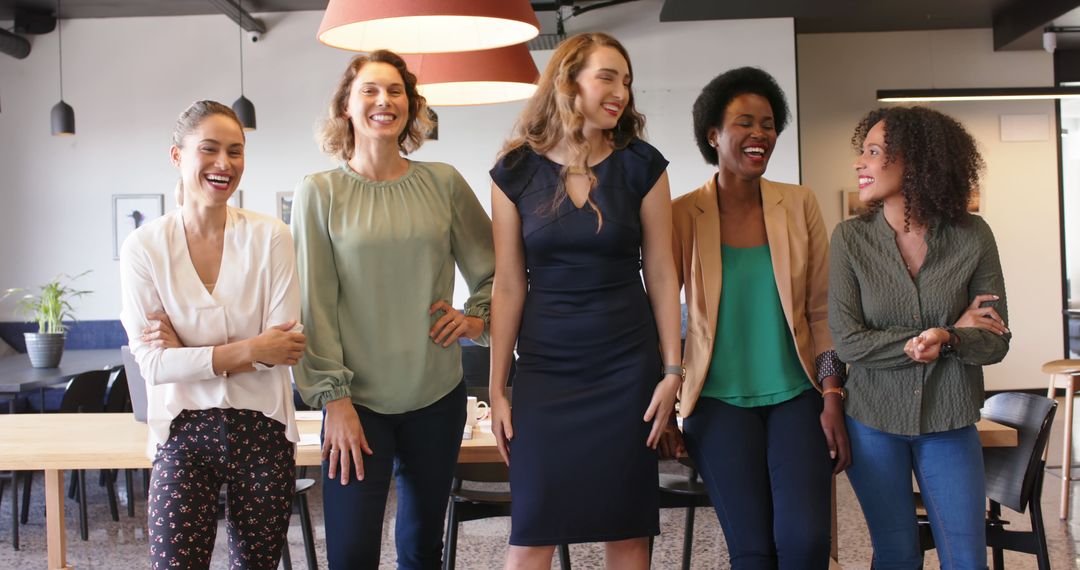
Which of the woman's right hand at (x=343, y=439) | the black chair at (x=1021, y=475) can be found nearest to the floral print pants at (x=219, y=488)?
the woman's right hand at (x=343, y=439)

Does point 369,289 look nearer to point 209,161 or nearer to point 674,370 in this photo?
point 209,161

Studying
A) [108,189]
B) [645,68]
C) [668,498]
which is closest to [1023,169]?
[645,68]

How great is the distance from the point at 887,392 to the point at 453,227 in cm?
124

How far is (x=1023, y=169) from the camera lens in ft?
31.7

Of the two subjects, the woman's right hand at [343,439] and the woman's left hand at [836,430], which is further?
the woman's left hand at [836,430]

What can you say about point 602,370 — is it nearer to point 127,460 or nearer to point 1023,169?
point 127,460

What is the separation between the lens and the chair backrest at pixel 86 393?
206 inches

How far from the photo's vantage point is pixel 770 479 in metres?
2.51

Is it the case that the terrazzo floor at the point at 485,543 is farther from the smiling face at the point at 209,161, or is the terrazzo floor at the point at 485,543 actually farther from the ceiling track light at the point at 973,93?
the ceiling track light at the point at 973,93

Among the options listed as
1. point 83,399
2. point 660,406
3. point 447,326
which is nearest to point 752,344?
point 660,406

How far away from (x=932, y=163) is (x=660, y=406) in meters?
0.97

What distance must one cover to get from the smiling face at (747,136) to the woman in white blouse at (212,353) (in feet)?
4.16

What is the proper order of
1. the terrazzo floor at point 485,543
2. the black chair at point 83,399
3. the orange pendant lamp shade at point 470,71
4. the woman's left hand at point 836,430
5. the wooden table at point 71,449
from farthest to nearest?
the black chair at point 83,399 → the terrazzo floor at point 485,543 → the orange pendant lamp shade at point 470,71 → the wooden table at point 71,449 → the woman's left hand at point 836,430

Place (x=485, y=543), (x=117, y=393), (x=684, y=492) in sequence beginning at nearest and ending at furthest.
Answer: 1. (x=684, y=492)
2. (x=485, y=543)
3. (x=117, y=393)
